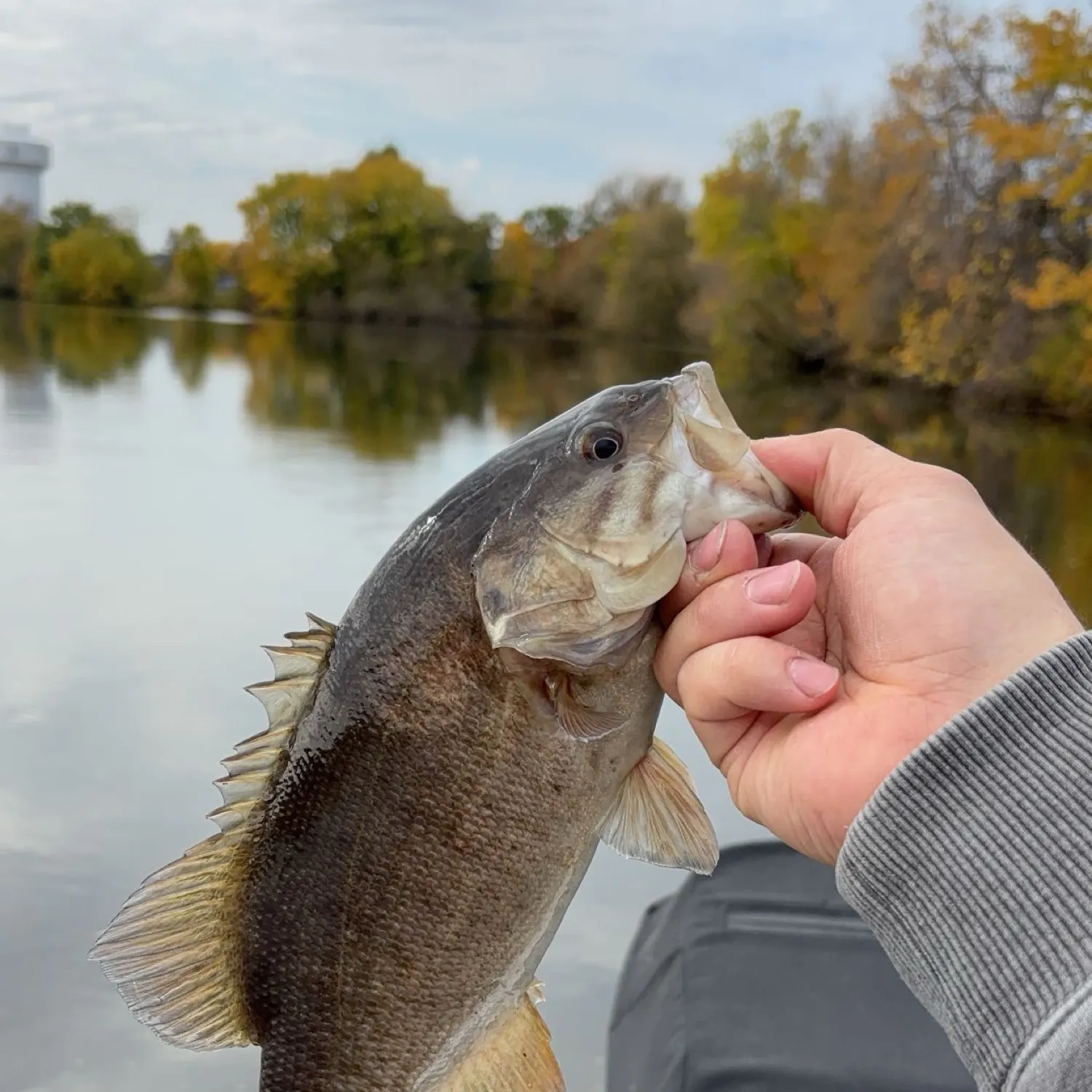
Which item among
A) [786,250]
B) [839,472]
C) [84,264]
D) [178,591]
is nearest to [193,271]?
[84,264]

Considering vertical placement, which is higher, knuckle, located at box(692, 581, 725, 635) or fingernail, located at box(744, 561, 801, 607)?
fingernail, located at box(744, 561, 801, 607)

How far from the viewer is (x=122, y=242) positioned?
2931 inches

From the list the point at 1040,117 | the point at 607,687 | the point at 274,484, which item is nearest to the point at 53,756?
the point at 607,687

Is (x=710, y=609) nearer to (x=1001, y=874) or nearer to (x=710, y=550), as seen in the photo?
(x=710, y=550)

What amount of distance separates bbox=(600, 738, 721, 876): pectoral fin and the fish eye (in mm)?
565

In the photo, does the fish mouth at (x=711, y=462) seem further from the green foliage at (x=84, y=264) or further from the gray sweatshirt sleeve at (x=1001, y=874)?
the green foliage at (x=84, y=264)

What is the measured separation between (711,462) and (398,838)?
2.77 ft

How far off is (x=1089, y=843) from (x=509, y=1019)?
1064 mm

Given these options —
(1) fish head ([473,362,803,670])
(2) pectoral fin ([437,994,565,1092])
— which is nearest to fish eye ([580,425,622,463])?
(1) fish head ([473,362,803,670])

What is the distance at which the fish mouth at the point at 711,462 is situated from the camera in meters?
1.78

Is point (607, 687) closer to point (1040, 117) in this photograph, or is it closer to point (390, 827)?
point (390, 827)

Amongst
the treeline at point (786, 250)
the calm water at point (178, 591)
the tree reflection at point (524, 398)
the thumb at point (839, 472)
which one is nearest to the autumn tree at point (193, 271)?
the treeline at point (786, 250)

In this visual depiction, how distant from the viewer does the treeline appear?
24719 mm

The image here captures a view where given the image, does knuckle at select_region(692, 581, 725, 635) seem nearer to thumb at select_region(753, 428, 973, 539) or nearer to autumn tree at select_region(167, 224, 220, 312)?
thumb at select_region(753, 428, 973, 539)
